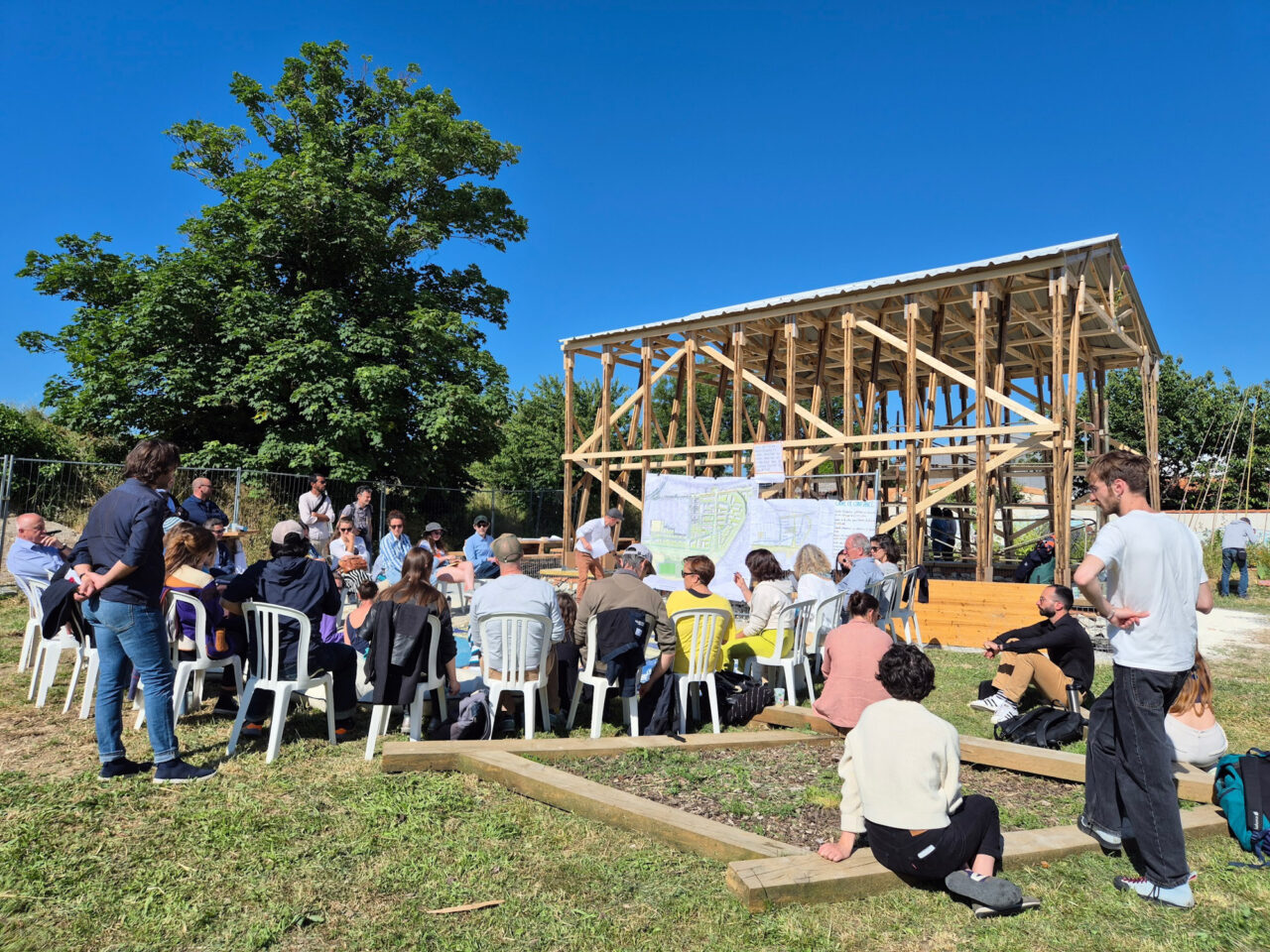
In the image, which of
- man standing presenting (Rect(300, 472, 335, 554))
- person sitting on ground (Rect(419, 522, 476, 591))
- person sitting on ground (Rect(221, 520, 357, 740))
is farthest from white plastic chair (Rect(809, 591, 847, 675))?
man standing presenting (Rect(300, 472, 335, 554))

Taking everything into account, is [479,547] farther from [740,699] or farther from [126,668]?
[126,668]

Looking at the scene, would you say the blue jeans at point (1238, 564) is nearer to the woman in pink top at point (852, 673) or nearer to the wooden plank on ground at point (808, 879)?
the woman in pink top at point (852, 673)

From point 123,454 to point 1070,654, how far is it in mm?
18934

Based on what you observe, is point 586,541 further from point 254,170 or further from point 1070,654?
point 254,170

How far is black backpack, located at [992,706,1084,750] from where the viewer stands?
4.82m

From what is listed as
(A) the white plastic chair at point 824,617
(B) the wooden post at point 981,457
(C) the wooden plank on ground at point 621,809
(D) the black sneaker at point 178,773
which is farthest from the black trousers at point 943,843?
(B) the wooden post at point 981,457

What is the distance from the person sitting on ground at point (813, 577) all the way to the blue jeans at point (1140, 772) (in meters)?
2.87

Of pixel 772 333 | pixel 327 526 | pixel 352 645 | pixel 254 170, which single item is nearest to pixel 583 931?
pixel 352 645

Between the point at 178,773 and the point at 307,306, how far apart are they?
13.8 metres

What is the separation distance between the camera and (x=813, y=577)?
6707 mm

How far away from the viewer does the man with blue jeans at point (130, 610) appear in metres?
3.86

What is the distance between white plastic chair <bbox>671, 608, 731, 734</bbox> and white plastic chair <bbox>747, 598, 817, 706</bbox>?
30.3 inches

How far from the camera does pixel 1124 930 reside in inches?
105

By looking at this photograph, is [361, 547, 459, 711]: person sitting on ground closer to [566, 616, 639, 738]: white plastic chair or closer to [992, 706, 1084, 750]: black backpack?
[566, 616, 639, 738]: white plastic chair
